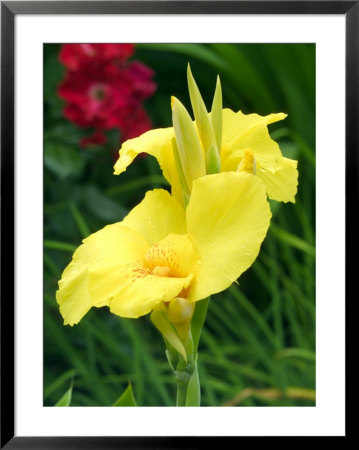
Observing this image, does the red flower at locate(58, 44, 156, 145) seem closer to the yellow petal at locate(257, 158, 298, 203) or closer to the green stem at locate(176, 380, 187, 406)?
the yellow petal at locate(257, 158, 298, 203)

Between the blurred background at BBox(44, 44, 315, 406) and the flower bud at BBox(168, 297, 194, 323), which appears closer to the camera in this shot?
the flower bud at BBox(168, 297, 194, 323)

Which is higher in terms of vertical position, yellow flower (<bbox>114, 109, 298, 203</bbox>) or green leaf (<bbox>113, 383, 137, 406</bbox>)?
yellow flower (<bbox>114, 109, 298, 203</bbox>)

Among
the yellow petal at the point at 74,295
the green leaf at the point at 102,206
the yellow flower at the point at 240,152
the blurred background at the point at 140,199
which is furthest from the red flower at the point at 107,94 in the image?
the yellow petal at the point at 74,295

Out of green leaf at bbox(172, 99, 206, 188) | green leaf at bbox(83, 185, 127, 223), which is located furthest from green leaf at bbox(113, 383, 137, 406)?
green leaf at bbox(83, 185, 127, 223)

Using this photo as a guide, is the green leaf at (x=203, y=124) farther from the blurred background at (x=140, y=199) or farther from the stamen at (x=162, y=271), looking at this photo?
the blurred background at (x=140, y=199)

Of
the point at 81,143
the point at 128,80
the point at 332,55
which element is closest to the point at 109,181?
the point at 81,143

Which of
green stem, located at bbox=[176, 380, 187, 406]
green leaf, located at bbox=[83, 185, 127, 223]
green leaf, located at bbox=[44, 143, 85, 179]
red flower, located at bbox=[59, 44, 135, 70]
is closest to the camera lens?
green stem, located at bbox=[176, 380, 187, 406]

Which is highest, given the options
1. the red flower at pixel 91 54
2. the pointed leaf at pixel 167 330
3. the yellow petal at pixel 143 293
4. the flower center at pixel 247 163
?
the red flower at pixel 91 54
